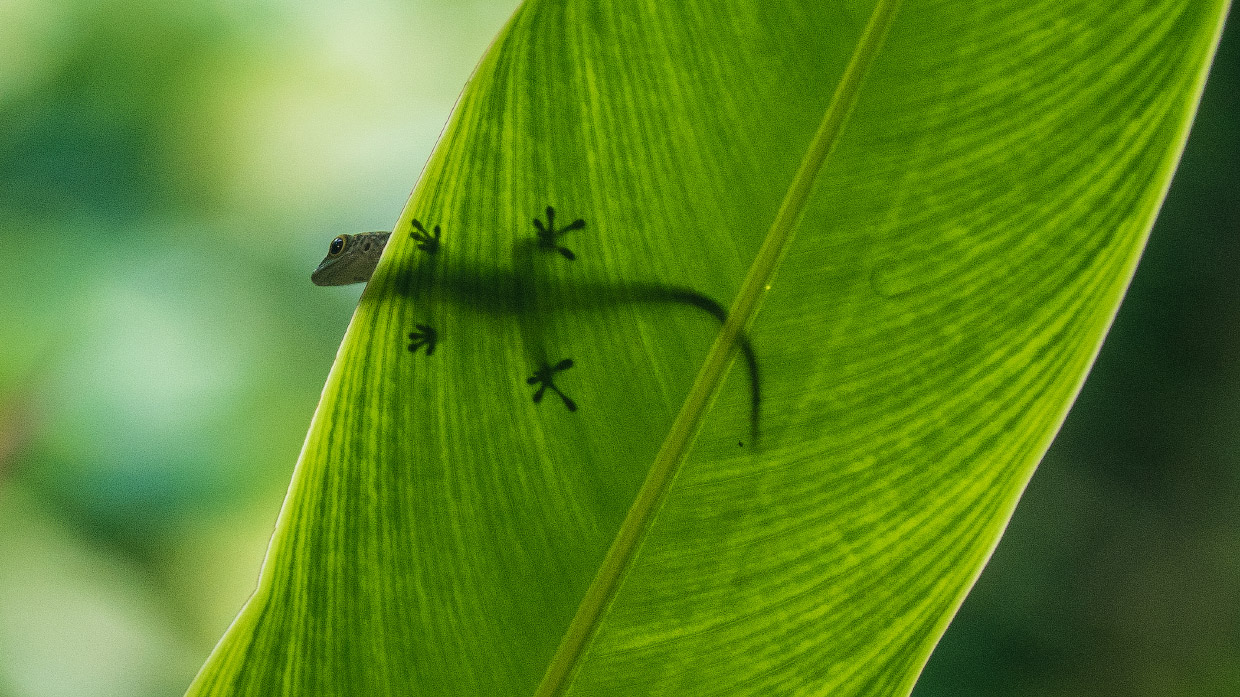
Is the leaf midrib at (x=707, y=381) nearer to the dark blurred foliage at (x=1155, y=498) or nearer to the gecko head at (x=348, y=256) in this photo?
the gecko head at (x=348, y=256)

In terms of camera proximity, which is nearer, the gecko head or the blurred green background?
the gecko head

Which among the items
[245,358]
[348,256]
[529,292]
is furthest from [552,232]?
[245,358]

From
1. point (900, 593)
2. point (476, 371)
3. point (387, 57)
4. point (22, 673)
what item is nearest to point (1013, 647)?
point (900, 593)

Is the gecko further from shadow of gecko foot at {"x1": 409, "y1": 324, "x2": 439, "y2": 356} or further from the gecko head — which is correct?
the gecko head

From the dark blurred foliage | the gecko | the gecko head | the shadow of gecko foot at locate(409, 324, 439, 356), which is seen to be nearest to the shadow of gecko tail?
the gecko

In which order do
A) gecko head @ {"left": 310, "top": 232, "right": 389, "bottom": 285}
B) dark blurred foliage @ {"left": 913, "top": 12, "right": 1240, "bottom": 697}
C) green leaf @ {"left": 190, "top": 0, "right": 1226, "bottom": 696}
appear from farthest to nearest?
dark blurred foliage @ {"left": 913, "top": 12, "right": 1240, "bottom": 697} → gecko head @ {"left": 310, "top": 232, "right": 389, "bottom": 285} → green leaf @ {"left": 190, "top": 0, "right": 1226, "bottom": 696}

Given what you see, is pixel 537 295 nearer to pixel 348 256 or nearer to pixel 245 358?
pixel 348 256

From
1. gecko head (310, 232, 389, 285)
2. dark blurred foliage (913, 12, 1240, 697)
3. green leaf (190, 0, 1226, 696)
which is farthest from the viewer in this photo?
dark blurred foliage (913, 12, 1240, 697)
